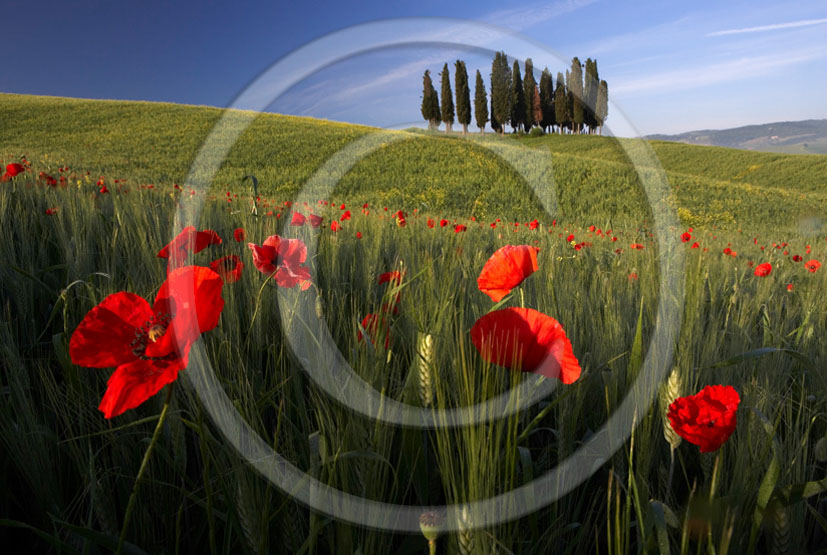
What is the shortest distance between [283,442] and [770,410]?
967 millimetres

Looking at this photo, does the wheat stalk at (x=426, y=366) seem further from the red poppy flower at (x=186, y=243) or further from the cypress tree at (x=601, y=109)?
the cypress tree at (x=601, y=109)

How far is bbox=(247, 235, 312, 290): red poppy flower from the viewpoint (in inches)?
42.9

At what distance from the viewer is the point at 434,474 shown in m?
0.87

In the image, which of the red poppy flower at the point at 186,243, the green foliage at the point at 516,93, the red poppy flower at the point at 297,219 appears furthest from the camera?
the green foliage at the point at 516,93

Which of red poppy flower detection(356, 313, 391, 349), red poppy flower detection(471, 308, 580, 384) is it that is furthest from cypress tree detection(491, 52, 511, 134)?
red poppy flower detection(471, 308, 580, 384)

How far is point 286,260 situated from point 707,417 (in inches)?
34.4

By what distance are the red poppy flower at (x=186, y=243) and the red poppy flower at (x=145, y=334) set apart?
17.6 inches

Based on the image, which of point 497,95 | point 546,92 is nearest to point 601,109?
point 497,95

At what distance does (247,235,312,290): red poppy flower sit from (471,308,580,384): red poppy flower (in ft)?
1.75

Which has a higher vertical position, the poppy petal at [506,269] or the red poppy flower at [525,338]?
the poppy petal at [506,269]

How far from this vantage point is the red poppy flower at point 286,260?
1.09m

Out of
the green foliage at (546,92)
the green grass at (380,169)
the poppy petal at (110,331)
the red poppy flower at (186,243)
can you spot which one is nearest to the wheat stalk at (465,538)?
the poppy petal at (110,331)

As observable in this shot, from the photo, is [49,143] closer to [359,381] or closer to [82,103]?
[82,103]

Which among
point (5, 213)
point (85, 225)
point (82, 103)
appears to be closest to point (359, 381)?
point (85, 225)
